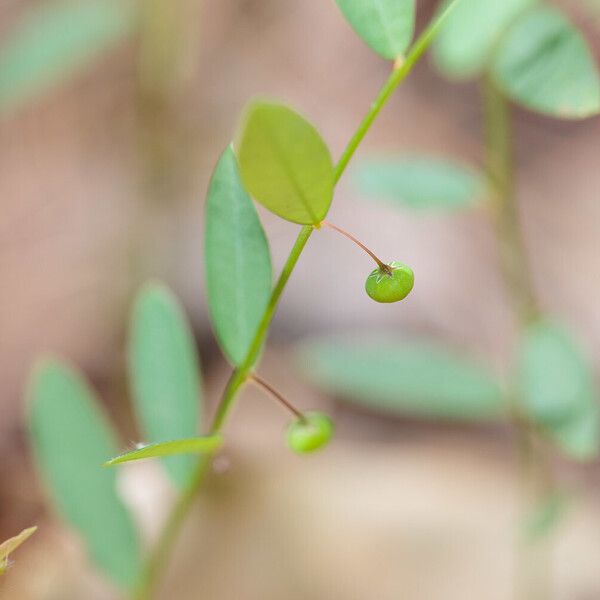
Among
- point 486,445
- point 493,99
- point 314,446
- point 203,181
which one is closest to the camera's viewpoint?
point 314,446

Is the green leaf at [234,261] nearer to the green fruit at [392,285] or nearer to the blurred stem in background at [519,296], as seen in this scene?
the green fruit at [392,285]

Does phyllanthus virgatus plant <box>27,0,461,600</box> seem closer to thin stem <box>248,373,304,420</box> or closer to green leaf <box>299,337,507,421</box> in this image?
thin stem <box>248,373,304,420</box>

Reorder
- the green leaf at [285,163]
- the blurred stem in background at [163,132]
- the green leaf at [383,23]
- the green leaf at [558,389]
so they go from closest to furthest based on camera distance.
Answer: the green leaf at [285,163], the green leaf at [383,23], the green leaf at [558,389], the blurred stem in background at [163,132]

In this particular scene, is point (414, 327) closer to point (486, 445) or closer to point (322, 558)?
point (486, 445)

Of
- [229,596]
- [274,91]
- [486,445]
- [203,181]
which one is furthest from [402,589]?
[274,91]

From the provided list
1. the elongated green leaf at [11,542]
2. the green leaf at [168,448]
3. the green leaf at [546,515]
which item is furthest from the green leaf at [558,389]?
the elongated green leaf at [11,542]

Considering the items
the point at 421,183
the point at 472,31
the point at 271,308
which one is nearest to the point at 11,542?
the point at 271,308

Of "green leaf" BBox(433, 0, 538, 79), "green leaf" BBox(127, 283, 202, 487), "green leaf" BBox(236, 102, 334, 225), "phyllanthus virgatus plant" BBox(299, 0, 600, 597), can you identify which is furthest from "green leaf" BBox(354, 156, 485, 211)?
"green leaf" BBox(236, 102, 334, 225)
